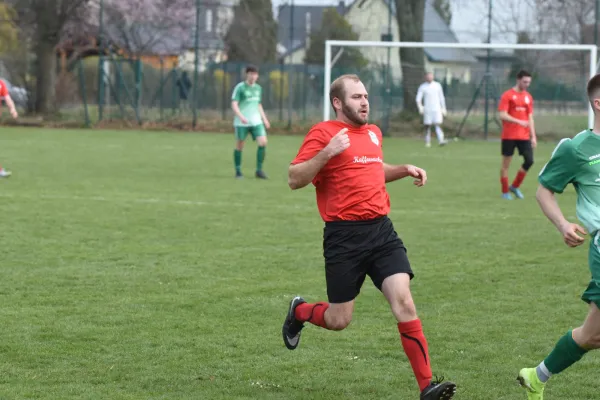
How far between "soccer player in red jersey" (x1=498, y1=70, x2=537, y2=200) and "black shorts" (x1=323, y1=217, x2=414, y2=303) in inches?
401

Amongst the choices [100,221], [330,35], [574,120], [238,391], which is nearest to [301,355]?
[238,391]

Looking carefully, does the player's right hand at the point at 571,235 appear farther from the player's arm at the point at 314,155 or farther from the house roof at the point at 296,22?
the house roof at the point at 296,22

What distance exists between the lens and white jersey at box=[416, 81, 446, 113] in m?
28.2

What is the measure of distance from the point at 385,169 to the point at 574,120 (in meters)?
23.5

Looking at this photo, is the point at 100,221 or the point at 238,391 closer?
the point at 238,391

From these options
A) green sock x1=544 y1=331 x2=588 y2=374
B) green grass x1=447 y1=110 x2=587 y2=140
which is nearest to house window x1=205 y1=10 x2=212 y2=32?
green grass x1=447 y1=110 x2=587 y2=140

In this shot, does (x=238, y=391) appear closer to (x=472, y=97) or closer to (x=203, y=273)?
(x=203, y=273)

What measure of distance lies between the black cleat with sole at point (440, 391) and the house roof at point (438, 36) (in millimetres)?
27089

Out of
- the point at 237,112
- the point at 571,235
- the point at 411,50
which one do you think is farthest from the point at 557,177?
the point at 411,50

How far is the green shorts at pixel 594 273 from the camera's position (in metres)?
4.76

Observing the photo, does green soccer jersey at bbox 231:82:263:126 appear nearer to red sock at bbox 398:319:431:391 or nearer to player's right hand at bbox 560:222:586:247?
red sock at bbox 398:319:431:391

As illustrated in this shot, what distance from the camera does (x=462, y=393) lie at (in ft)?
17.9

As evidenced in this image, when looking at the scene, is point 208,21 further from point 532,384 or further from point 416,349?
point 532,384

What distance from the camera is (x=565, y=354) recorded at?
5.06 meters
